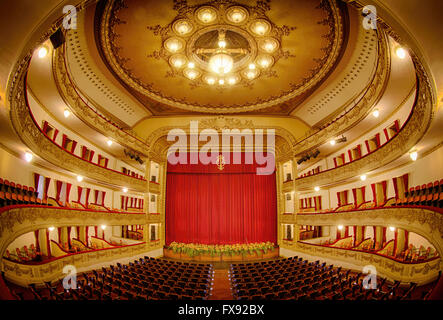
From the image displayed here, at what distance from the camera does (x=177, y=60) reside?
36.7 feet

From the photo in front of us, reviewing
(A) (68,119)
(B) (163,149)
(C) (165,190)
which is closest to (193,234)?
(C) (165,190)

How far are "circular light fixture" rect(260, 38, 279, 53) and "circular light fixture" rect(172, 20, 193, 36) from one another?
3.14 m

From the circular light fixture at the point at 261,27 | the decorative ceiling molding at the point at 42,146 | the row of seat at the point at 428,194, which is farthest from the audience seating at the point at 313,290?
the circular light fixture at the point at 261,27

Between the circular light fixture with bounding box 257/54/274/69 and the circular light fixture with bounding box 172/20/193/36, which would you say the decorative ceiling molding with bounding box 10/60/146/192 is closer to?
the circular light fixture with bounding box 172/20/193/36

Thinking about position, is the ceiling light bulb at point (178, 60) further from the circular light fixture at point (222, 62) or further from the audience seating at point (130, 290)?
the audience seating at point (130, 290)

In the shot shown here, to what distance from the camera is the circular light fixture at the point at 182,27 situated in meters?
9.23

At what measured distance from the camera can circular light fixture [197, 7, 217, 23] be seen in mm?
8784

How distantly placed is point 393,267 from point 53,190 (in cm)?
1394

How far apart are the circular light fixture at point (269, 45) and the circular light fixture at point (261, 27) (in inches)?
16.9

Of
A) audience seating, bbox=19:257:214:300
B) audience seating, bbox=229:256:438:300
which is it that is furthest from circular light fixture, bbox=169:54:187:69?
audience seating, bbox=229:256:438:300

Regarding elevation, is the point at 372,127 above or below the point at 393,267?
above

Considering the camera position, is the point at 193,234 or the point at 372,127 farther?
the point at 193,234
